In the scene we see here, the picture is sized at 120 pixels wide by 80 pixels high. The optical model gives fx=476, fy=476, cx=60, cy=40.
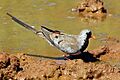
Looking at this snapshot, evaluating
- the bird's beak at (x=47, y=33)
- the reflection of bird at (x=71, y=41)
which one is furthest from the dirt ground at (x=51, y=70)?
the bird's beak at (x=47, y=33)

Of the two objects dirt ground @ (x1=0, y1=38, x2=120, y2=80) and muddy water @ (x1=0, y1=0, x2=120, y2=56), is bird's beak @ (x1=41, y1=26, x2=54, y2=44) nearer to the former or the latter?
muddy water @ (x1=0, y1=0, x2=120, y2=56)

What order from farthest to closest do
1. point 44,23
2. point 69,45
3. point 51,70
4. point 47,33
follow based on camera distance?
point 44,23 < point 47,33 < point 69,45 < point 51,70

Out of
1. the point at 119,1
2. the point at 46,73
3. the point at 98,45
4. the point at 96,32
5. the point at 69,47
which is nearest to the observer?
the point at 46,73

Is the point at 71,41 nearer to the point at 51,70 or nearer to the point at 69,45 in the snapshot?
the point at 69,45

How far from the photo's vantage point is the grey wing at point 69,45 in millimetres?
8867

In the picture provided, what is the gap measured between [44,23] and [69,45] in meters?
3.27

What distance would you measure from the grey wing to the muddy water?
2.46 feet

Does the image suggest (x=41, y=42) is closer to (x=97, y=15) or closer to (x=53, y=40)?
(x=53, y=40)

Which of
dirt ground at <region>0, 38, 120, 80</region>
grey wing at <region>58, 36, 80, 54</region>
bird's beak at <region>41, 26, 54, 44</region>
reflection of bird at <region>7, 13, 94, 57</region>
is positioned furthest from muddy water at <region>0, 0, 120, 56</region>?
dirt ground at <region>0, 38, 120, 80</region>

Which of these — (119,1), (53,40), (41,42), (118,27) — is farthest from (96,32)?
(119,1)

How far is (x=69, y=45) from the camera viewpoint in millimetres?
8930

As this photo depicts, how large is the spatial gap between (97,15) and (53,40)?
4.22 meters

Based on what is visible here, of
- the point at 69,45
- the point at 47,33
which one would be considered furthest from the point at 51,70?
the point at 47,33

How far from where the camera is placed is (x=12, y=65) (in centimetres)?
775
